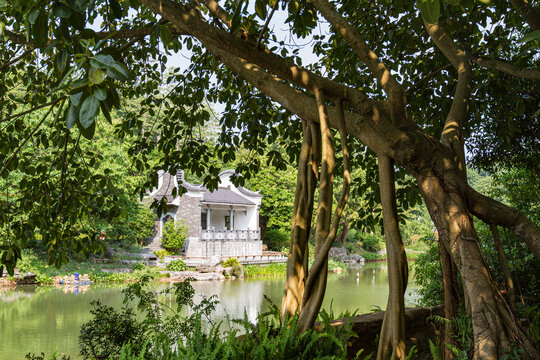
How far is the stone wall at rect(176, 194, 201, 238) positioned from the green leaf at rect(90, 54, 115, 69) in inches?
757

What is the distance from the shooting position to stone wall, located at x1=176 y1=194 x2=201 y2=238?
20172mm

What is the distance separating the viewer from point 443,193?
2.40 meters

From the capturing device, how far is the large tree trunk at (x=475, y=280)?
2.13 m

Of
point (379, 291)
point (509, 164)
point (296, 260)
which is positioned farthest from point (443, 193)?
point (379, 291)

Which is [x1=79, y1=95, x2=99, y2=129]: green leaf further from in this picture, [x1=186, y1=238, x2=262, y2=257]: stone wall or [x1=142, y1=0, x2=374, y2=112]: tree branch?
[x1=186, y1=238, x2=262, y2=257]: stone wall

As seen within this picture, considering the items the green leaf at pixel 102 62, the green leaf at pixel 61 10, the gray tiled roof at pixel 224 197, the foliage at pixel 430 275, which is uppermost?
the gray tiled roof at pixel 224 197

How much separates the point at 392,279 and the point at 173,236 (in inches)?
690

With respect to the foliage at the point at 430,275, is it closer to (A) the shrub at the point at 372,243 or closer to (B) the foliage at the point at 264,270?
(B) the foliage at the point at 264,270

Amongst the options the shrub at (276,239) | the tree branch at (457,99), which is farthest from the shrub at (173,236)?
the tree branch at (457,99)

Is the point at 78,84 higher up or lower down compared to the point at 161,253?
higher up

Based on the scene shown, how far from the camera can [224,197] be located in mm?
22016

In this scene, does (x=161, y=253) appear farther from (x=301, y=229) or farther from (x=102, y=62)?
(x=102, y=62)

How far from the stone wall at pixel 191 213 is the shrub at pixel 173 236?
54 cm

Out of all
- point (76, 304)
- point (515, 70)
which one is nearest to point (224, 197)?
point (76, 304)
